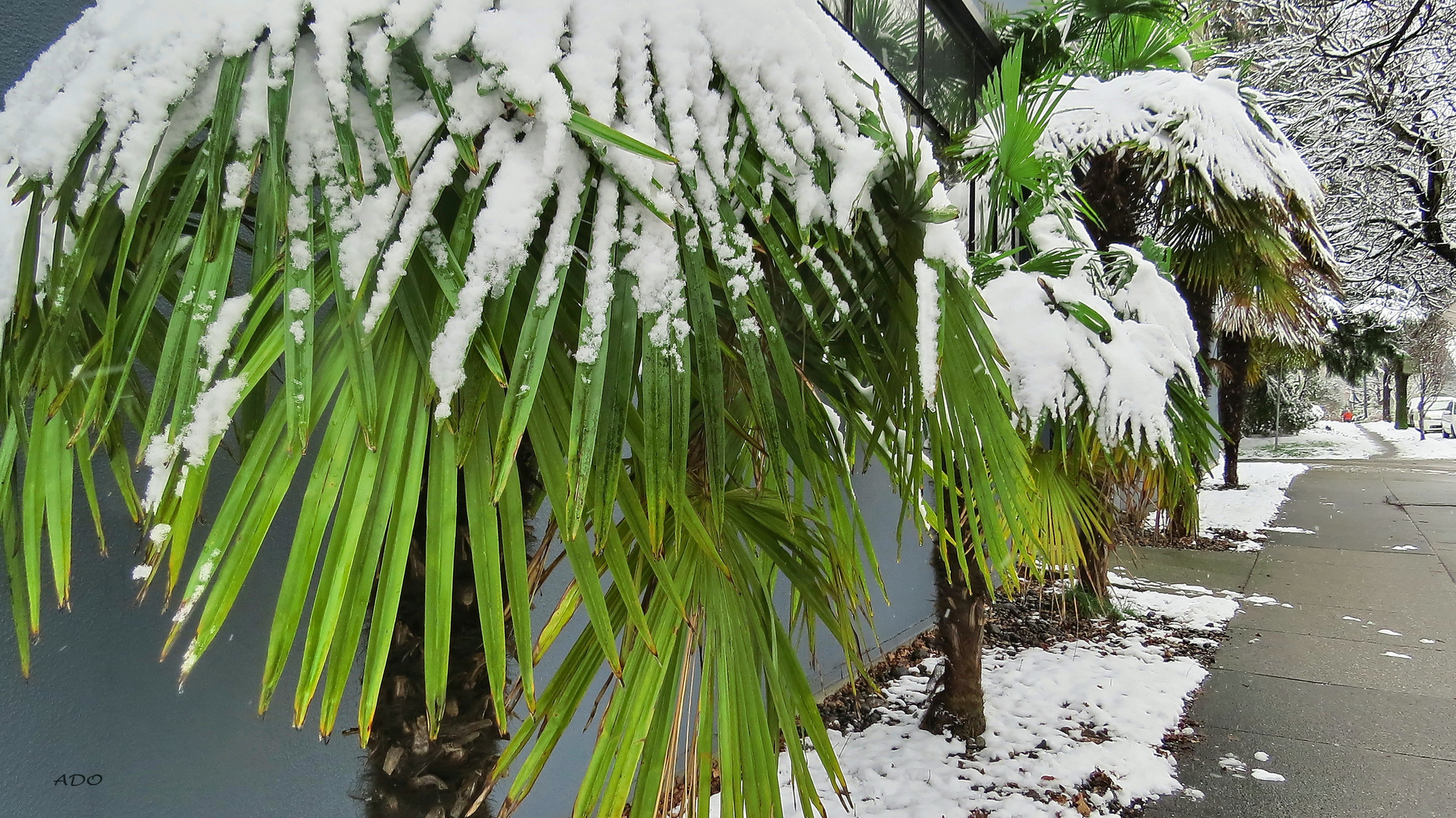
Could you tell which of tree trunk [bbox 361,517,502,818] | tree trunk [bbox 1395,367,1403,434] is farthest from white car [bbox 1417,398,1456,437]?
tree trunk [bbox 361,517,502,818]

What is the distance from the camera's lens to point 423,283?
1009 mm

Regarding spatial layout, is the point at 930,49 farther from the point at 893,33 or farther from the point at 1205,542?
the point at 1205,542

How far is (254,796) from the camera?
5.97 ft

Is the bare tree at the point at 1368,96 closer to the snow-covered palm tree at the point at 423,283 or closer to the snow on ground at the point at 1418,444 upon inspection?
the snow-covered palm tree at the point at 423,283

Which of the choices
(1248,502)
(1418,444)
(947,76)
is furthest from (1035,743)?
(1418,444)

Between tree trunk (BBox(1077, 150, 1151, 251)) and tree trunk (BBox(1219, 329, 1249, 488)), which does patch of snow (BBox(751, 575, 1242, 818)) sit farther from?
tree trunk (BBox(1219, 329, 1249, 488))

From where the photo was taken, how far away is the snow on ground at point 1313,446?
61.7 feet

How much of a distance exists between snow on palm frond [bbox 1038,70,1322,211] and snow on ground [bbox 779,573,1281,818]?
2637mm

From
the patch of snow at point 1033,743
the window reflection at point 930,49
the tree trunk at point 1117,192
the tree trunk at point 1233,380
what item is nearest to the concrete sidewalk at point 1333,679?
the patch of snow at point 1033,743

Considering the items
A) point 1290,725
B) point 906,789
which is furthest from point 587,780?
point 1290,725

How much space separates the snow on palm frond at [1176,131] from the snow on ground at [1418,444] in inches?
748

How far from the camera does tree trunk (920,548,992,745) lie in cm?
312

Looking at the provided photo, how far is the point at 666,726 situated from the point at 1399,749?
365cm

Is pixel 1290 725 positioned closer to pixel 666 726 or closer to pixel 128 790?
pixel 666 726
